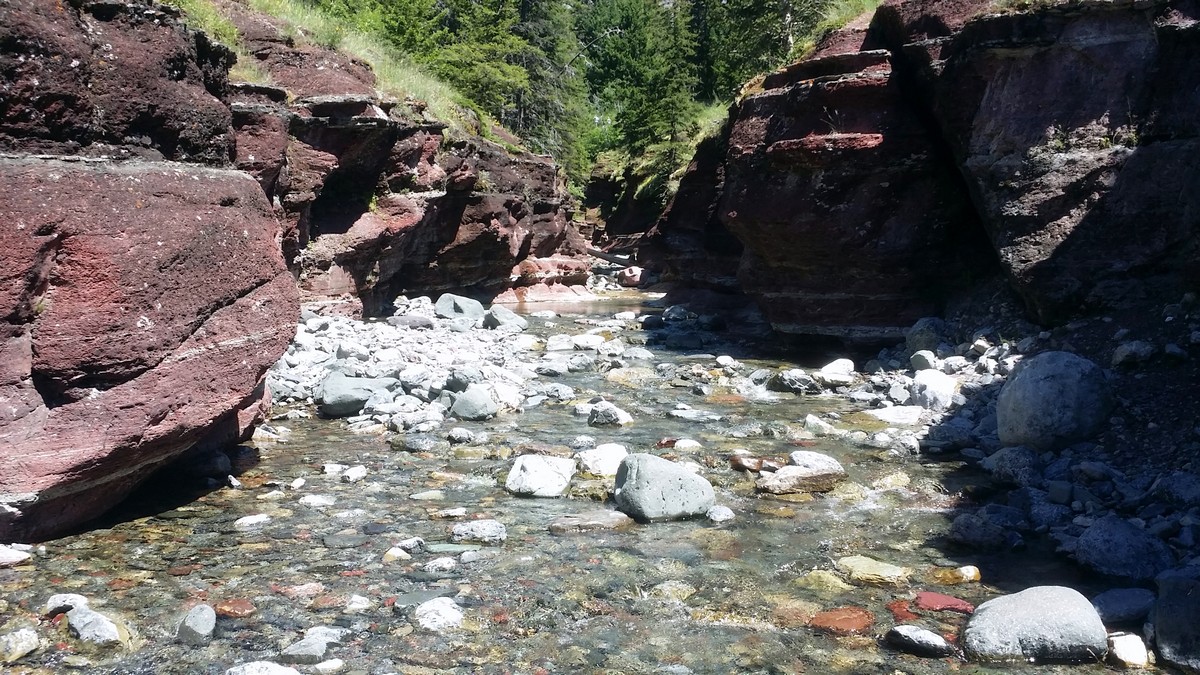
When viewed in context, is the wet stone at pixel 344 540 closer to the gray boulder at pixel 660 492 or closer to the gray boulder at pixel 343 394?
the gray boulder at pixel 660 492

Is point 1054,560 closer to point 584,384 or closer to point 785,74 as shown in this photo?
point 584,384

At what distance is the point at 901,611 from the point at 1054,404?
3575mm

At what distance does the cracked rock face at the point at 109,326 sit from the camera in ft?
15.5

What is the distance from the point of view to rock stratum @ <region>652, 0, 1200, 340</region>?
9.59 m

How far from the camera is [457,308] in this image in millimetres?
18094

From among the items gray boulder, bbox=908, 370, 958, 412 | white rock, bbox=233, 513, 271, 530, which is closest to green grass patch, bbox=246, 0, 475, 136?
white rock, bbox=233, 513, 271, 530

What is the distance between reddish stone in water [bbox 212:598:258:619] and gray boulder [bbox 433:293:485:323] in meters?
→ 12.9

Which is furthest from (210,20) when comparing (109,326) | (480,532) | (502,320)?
(480,532)

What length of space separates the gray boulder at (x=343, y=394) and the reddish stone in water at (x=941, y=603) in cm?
617

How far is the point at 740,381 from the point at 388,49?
14300 millimetres

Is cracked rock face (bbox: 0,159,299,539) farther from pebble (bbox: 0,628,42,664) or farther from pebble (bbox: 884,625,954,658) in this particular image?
pebble (bbox: 884,625,954,658)

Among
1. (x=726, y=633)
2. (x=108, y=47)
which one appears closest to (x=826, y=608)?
(x=726, y=633)

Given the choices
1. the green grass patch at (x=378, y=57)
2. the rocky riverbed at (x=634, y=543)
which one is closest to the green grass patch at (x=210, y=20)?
the green grass patch at (x=378, y=57)

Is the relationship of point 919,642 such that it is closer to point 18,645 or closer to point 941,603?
point 941,603
